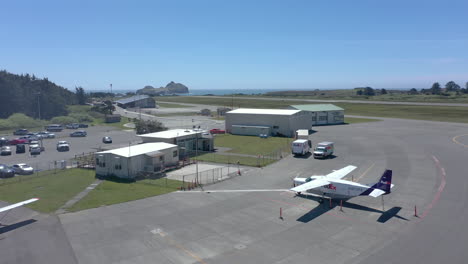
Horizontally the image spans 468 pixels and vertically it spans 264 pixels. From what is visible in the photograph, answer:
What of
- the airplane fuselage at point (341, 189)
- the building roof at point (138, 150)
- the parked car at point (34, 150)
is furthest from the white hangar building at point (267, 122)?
the airplane fuselage at point (341, 189)

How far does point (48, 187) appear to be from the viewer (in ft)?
132

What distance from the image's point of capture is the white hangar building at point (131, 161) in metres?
44.2

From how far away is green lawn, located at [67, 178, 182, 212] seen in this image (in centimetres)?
3384

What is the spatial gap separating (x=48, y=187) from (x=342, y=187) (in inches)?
1340

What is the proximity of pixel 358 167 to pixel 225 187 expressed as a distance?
20.4 meters

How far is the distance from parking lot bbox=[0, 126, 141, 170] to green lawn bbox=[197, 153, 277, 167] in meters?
21.4

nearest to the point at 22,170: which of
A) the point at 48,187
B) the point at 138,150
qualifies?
the point at 48,187

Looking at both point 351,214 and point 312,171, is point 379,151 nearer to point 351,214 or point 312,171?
point 312,171

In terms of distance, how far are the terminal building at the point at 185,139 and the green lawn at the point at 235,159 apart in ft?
9.83

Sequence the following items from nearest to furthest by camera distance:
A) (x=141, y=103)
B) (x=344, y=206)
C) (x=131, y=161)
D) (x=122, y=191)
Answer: (x=344, y=206)
(x=122, y=191)
(x=131, y=161)
(x=141, y=103)

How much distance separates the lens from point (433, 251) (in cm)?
2277

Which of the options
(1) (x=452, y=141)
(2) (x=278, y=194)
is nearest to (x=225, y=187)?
(2) (x=278, y=194)

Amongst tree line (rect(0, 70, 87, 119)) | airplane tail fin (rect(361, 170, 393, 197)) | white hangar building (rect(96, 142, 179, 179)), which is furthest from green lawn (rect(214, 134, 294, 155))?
tree line (rect(0, 70, 87, 119))

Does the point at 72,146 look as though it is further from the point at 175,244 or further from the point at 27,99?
the point at 27,99
